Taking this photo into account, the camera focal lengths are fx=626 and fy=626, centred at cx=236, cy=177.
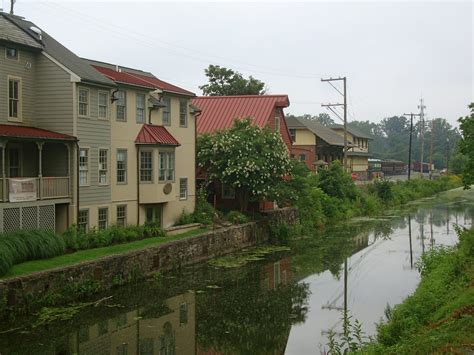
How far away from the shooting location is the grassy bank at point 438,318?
1341 centimetres

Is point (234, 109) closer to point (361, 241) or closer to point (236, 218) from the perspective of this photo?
point (236, 218)

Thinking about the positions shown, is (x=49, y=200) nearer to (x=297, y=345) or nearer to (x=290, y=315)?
(x=290, y=315)

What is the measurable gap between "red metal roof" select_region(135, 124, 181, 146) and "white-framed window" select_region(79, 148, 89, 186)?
416 cm

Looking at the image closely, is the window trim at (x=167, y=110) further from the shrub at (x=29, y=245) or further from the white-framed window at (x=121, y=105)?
the shrub at (x=29, y=245)

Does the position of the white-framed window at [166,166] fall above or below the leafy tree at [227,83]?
below

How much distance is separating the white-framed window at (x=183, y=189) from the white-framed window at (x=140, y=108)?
547 cm

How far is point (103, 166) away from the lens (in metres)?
31.0

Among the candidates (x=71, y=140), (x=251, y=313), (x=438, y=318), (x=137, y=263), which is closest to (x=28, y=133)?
(x=71, y=140)

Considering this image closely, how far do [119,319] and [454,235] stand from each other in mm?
29673

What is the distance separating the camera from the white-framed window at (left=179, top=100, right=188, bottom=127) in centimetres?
3812

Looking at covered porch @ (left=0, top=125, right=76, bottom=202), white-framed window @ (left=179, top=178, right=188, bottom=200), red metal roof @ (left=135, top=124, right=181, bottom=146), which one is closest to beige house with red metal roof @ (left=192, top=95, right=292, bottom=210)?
white-framed window @ (left=179, top=178, right=188, bottom=200)

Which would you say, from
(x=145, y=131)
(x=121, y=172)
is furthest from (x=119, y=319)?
(x=145, y=131)

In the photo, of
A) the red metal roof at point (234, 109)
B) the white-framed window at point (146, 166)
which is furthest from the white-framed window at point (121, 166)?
the red metal roof at point (234, 109)

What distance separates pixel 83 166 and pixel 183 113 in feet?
34.5
